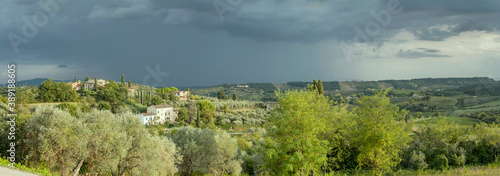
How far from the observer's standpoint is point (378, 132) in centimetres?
2305

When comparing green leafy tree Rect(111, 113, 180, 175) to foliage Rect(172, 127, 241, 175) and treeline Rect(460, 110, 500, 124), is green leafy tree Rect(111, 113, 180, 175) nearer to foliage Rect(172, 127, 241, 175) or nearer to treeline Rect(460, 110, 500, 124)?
foliage Rect(172, 127, 241, 175)

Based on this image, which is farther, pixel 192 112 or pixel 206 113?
pixel 192 112

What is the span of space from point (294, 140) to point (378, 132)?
6701 millimetres

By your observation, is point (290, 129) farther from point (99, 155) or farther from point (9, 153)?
point (9, 153)

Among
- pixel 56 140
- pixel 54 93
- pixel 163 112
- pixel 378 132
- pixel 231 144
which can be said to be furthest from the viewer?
pixel 163 112

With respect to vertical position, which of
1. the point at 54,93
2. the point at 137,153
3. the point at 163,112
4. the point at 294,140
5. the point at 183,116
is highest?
the point at 54,93

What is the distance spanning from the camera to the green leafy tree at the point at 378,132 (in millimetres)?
23391

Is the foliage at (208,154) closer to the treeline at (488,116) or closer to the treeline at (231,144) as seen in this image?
the treeline at (231,144)

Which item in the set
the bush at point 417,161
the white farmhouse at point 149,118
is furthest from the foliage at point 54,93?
the bush at point 417,161

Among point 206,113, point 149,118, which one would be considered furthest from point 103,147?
point 149,118

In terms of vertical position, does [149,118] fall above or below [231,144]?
below

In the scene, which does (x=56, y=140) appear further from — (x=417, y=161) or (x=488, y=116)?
(x=488, y=116)

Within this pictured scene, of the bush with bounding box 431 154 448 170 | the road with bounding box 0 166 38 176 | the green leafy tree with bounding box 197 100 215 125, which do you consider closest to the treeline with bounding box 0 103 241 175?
the road with bounding box 0 166 38 176

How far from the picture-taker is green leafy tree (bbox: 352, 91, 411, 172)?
76.7ft
